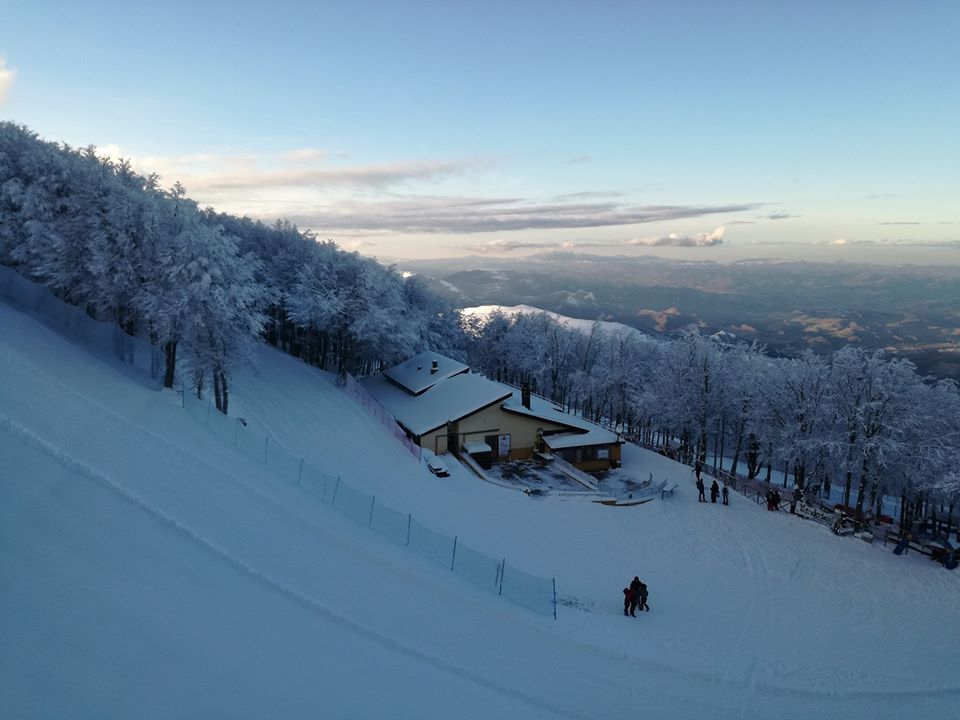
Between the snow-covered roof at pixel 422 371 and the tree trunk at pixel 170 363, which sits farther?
the snow-covered roof at pixel 422 371

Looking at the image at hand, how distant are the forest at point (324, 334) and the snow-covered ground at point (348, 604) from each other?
484 cm

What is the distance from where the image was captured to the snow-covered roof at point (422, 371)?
48.7 m

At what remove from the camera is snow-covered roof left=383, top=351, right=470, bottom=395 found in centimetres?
4872

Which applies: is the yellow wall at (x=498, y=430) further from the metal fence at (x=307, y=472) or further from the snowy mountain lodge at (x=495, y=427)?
the metal fence at (x=307, y=472)

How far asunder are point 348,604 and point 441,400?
97.1 ft

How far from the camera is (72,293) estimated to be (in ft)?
104

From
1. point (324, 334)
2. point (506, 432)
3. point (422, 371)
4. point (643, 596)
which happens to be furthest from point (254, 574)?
point (324, 334)

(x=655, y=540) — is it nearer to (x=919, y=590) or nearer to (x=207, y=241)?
(x=919, y=590)

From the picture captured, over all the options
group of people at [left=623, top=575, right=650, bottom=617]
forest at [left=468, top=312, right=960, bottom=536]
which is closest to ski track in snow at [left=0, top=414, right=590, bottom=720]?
group of people at [left=623, top=575, right=650, bottom=617]

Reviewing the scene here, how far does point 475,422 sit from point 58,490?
28789 mm

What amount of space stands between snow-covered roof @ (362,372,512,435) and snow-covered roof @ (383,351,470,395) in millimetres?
622

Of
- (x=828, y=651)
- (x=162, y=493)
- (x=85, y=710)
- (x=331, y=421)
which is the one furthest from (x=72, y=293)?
(x=828, y=651)

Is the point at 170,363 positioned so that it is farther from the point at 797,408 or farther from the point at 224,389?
the point at 797,408

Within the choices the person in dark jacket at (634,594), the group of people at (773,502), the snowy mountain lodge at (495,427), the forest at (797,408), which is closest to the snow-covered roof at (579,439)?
the snowy mountain lodge at (495,427)
